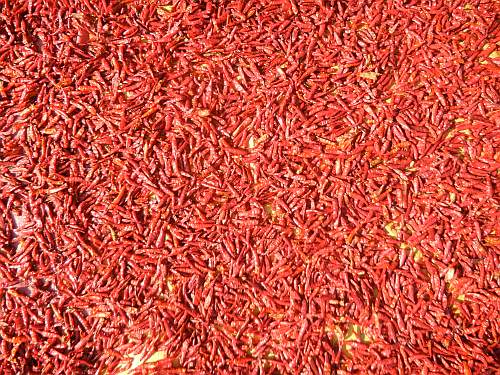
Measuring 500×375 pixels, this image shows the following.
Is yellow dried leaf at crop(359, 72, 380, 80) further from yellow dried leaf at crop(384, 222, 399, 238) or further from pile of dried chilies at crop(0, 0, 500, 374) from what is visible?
yellow dried leaf at crop(384, 222, 399, 238)

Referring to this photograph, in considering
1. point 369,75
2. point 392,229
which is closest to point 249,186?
point 392,229

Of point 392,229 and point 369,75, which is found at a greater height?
point 369,75

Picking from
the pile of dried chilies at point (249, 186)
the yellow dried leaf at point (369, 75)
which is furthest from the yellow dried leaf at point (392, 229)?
the yellow dried leaf at point (369, 75)

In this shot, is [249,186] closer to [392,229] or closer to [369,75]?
[392,229]

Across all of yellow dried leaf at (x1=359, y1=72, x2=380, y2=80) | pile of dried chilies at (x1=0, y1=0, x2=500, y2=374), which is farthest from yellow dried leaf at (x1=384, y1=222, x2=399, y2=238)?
yellow dried leaf at (x1=359, y1=72, x2=380, y2=80)

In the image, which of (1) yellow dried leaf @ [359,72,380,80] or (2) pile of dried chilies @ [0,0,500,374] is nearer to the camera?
(2) pile of dried chilies @ [0,0,500,374]

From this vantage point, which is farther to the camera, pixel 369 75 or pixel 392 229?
pixel 369 75

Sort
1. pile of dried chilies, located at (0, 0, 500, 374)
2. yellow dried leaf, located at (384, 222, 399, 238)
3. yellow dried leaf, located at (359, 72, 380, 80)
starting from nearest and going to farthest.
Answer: pile of dried chilies, located at (0, 0, 500, 374), yellow dried leaf, located at (384, 222, 399, 238), yellow dried leaf, located at (359, 72, 380, 80)

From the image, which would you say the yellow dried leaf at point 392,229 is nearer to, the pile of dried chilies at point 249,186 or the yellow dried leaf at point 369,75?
the pile of dried chilies at point 249,186

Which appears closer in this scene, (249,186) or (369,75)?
(249,186)
